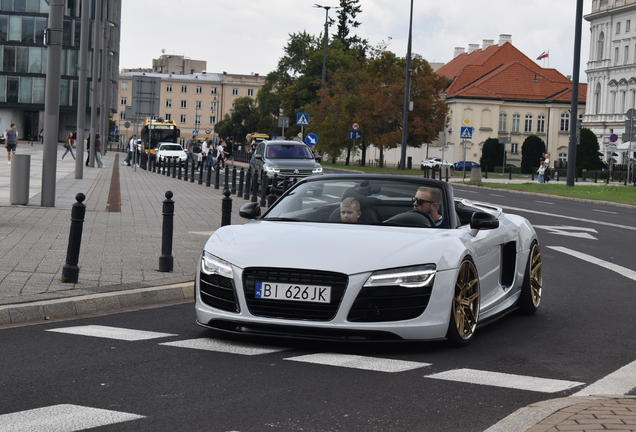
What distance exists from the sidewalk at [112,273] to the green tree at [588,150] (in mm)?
57941

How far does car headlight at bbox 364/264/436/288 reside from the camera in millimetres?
6398

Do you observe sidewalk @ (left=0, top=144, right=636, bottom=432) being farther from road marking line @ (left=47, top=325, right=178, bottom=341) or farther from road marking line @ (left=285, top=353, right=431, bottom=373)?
road marking line @ (left=285, top=353, right=431, bottom=373)

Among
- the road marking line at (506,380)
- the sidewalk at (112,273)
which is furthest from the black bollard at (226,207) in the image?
the road marking line at (506,380)

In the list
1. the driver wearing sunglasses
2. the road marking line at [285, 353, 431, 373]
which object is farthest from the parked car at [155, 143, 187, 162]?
the road marking line at [285, 353, 431, 373]

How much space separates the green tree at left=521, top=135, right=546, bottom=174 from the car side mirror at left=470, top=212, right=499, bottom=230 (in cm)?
7381

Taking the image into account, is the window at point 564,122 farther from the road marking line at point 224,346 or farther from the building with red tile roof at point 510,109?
the road marking line at point 224,346

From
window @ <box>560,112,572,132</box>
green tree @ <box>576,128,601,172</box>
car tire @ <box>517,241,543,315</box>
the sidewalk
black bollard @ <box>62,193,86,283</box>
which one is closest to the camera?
the sidewalk

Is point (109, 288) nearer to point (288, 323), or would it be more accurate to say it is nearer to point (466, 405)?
point (288, 323)

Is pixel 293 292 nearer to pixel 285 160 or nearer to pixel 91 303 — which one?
pixel 91 303

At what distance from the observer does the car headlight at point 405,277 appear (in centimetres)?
640

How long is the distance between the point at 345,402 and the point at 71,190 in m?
21.9

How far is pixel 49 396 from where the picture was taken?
523 centimetres

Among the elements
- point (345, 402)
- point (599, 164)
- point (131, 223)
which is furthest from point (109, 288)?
point (599, 164)

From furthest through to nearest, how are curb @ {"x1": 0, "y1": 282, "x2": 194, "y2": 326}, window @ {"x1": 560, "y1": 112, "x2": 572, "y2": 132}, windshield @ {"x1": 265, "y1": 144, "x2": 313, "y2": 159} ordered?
window @ {"x1": 560, "y1": 112, "x2": 572, "y2": 132}, windshield @ {"x1": 265, "y1": 144, "x2": 313, "y2": 159}, curb @ {"x1": 0, "y1": 282, "x2": 194, "y2": 326}
